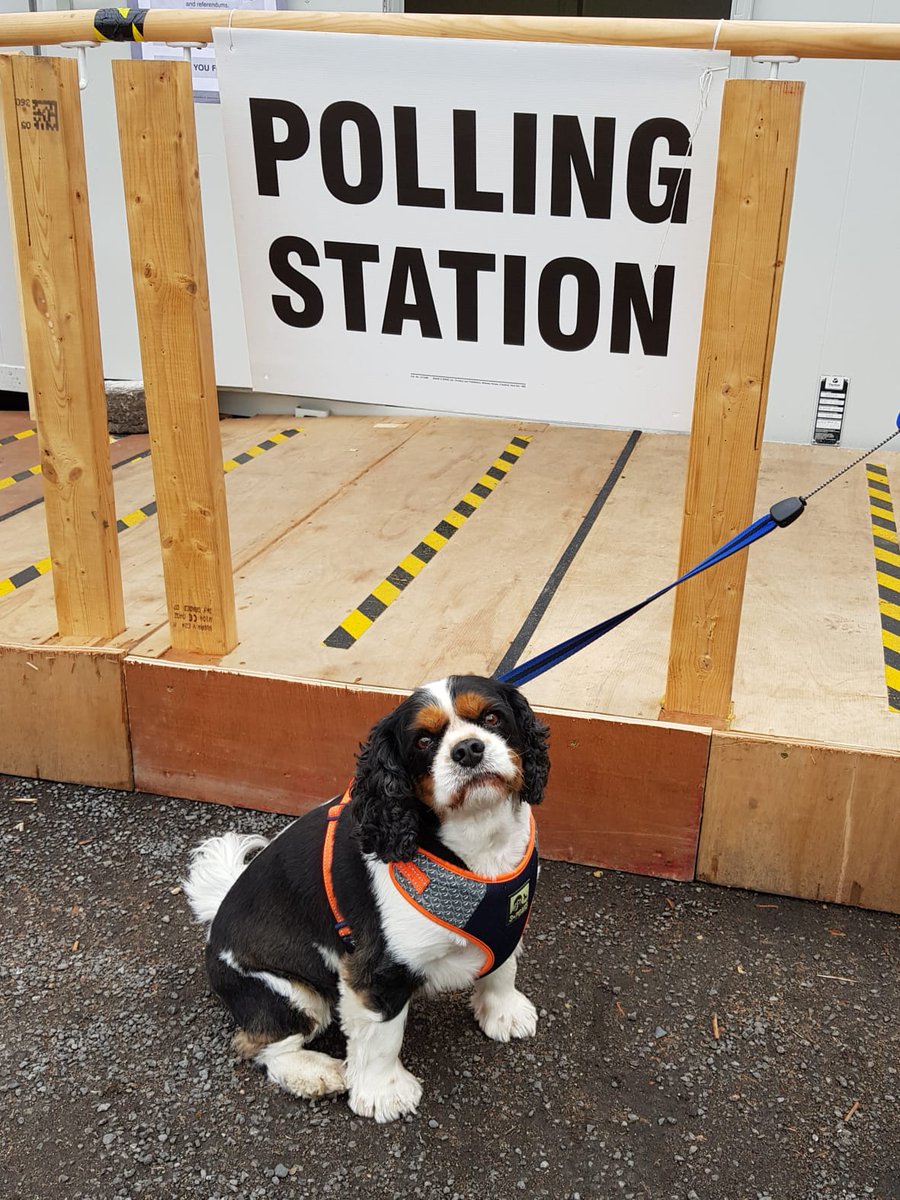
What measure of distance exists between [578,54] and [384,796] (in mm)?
2215

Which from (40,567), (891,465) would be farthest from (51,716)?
(891,465)

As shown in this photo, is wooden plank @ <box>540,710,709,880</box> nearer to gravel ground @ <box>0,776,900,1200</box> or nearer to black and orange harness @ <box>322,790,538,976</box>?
gravel ground @ <box>0,776,900,1200</box>

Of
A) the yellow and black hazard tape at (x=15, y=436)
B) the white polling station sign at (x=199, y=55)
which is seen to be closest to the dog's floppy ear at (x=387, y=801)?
the yellow and black hazard tape at (x=15, y=436)

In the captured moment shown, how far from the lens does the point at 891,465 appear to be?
655cm

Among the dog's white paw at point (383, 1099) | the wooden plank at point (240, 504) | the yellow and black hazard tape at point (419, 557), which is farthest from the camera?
the wooden plank at point (240, 504)

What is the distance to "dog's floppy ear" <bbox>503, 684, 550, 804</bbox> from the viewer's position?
9.15 feet

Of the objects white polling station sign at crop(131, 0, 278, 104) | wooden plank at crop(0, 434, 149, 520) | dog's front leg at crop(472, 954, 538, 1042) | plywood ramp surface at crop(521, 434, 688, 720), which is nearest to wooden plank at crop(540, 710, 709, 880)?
plywood ramp surface at crop(521, 434, 688, 720)

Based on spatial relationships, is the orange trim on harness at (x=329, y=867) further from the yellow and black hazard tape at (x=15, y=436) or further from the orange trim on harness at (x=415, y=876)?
the yellow and black hazard tape at (x=15, y=436)

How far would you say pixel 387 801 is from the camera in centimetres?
265

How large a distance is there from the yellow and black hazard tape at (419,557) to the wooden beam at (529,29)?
2191mm

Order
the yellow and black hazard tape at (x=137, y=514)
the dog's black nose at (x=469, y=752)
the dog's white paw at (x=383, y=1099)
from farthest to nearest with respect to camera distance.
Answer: the yellow and black hazard tape at (x=137, y=514) → the dog's white paw at (x=383, y=1099) → the dog's black nose at (x=469, y=752)

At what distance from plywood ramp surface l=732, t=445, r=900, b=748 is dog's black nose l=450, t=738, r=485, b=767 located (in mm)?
1485

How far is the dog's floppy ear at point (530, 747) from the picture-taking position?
9.15 ft

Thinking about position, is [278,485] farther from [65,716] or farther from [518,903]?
[518,903]
